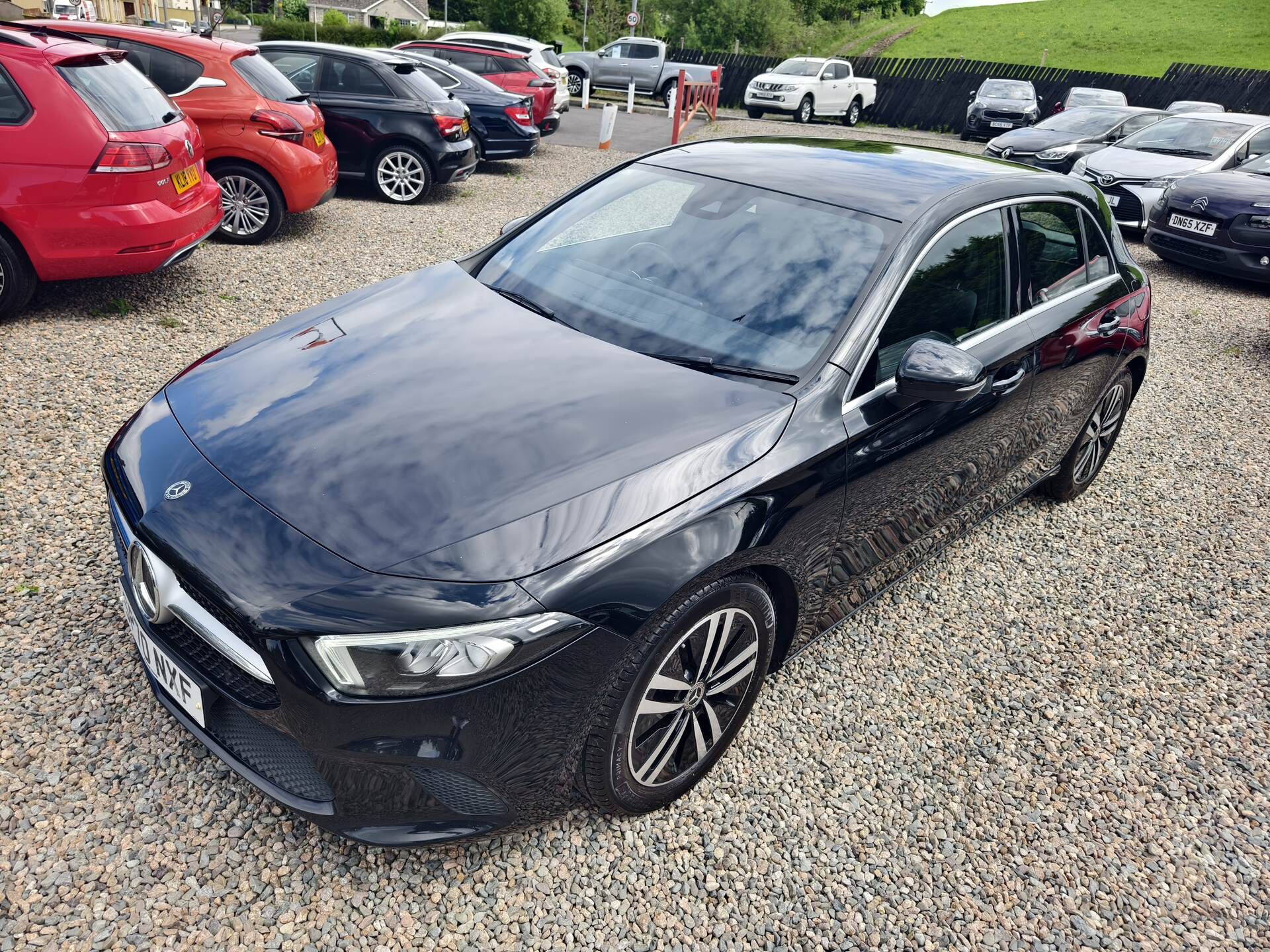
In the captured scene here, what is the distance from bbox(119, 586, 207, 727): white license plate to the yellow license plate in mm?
4033

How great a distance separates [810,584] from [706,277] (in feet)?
3.57

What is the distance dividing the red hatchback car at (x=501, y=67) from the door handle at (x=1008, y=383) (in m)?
12.9

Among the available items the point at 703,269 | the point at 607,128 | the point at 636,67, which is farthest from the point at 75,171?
the point at 636,67

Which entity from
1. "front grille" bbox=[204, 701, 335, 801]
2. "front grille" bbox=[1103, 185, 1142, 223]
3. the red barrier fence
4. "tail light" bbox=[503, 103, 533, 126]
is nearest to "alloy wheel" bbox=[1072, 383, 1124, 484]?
"front grille" bbox=[204, 701, 335, 801]

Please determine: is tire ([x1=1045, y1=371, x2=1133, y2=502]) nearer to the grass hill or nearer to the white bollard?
the white bollard

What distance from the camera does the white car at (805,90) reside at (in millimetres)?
24203

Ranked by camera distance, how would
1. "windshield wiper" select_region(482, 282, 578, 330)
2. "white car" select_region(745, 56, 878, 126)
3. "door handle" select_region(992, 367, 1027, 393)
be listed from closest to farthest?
"windshield wiper" select_region(482, 282, 578, 330) → "door handle" select_region(992, 367, 1027, 393) → "white car" select_region(745, 56, 878, 126)

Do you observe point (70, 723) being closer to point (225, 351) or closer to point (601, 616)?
point (225, 351)

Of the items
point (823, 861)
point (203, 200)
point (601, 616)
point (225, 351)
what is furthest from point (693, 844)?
point (203, 200)

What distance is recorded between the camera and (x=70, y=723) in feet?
8.92

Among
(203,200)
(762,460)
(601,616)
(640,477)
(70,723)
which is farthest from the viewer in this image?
(203,200)

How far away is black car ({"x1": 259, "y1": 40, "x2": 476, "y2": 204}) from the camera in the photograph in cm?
967

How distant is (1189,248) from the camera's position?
9.93 metres

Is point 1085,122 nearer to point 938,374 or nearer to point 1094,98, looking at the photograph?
point 1094,98
